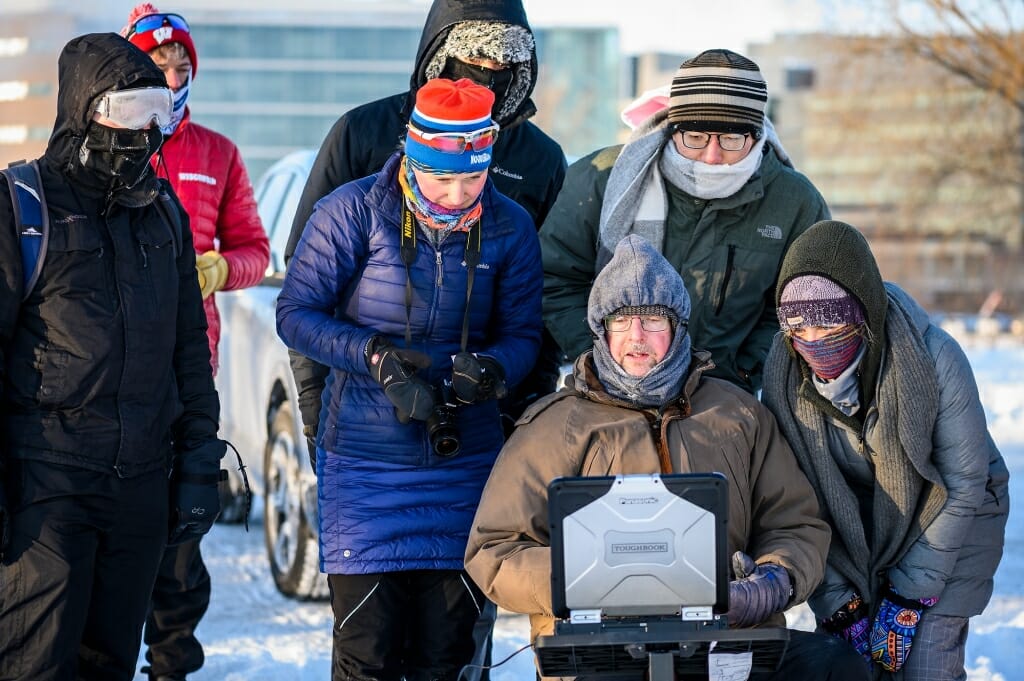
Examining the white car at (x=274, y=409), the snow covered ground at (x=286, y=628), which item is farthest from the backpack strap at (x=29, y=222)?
the white car at (x=274, y=409)

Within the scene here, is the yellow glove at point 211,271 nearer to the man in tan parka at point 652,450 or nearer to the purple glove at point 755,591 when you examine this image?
the man in tan parka at point 652,450

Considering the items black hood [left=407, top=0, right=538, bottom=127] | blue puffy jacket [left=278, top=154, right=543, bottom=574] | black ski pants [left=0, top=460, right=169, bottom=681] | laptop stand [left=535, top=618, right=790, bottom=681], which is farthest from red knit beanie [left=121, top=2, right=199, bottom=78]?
laptop stand [left=535, top=618, right=790, bottom=681]

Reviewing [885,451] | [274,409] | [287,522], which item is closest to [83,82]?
[885,451]

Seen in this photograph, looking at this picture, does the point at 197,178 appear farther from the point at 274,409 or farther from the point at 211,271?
the point at 274,409

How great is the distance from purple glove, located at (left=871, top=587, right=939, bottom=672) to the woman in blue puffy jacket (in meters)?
1.20

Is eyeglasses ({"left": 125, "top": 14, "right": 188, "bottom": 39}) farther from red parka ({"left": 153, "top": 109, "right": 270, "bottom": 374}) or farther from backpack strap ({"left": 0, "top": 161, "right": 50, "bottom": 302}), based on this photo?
backpack strap ({"left": 0, "top": 161, "right": 50, "bottom": 302})

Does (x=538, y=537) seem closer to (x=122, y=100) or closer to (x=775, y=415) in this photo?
(x=775, y=415)

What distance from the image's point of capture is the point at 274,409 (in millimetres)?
7730

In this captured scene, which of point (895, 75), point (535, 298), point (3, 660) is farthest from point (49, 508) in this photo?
point (895, 75)

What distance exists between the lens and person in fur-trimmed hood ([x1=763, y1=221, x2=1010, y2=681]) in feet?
14.1

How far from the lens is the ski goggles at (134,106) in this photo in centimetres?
403

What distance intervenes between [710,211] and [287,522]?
323 cm

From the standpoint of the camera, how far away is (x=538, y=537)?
4137 mm

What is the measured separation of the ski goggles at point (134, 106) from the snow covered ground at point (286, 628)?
2.61 metres
